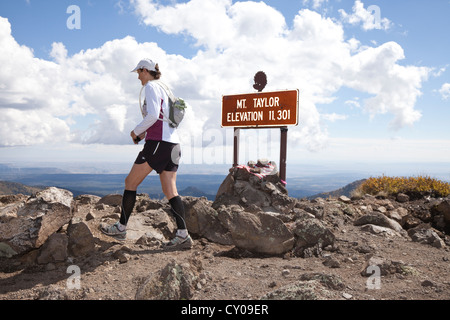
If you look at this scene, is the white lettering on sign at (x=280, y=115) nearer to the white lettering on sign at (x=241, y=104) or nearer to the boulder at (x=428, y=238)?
the white lettering on sign at (x=241, y=104)

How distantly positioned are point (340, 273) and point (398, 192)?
403 inches

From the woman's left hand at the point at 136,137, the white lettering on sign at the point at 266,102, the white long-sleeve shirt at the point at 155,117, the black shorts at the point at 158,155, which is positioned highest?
the white lettering on sign at the point at 266,102

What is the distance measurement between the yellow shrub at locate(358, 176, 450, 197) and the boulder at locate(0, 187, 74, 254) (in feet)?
37.8

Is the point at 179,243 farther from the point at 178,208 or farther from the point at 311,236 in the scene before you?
the point at 311,236

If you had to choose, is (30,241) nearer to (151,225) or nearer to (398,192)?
(151,225)

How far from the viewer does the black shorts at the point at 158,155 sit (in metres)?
4.96

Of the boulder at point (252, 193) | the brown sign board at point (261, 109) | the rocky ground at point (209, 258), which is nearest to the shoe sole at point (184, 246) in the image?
the rocky ground at point (209, 258)

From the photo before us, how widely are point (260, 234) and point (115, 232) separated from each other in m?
2.24

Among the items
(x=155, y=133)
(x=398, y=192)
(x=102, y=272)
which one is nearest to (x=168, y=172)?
(x=155, y=133)

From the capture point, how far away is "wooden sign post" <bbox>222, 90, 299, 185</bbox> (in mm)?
9328

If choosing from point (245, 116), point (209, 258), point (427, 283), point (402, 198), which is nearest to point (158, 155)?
point (209, 258)

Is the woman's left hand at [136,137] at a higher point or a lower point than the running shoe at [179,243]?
higher

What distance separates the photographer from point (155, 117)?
189 inches
